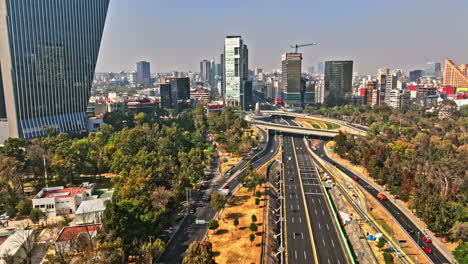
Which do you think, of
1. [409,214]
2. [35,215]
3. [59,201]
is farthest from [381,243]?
[59,201]

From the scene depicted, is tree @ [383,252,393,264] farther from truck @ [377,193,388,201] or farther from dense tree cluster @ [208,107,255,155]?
dense tree cluster @ [208,107,255,155]

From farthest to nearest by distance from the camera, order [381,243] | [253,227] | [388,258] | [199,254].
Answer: [253,227] < [381,243] < [388,258] < [199,254]

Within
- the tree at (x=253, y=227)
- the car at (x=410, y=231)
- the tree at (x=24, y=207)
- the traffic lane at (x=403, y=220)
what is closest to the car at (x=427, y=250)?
the traffic lane at (x=403, y=220)

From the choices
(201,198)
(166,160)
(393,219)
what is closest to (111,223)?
(201,198)

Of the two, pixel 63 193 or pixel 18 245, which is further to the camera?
pixel 63 193

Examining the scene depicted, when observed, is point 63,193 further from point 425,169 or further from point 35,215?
point 425,169
